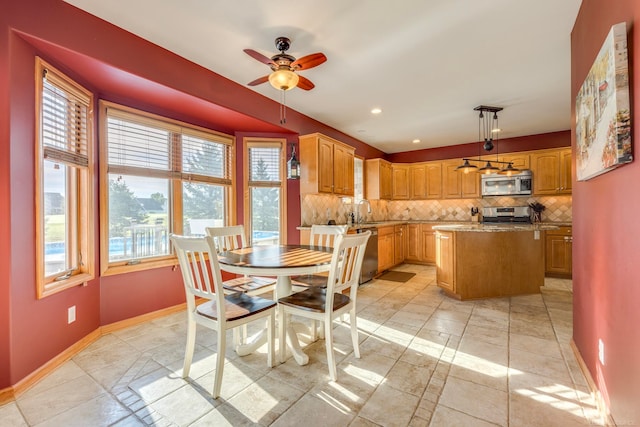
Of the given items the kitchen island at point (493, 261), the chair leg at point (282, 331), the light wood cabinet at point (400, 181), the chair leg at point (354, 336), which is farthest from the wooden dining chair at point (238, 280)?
the light wood cabinet at point (400, 181)

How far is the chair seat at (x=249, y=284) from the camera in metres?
2.54

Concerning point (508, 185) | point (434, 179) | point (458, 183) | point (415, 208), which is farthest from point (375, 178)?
point (508, 185)

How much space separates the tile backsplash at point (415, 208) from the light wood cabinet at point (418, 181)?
308 millimetres

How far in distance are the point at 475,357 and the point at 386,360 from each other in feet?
2.35

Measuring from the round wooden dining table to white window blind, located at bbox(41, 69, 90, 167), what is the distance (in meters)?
1.49

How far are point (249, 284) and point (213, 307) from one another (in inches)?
24.2

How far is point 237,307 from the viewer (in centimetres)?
206

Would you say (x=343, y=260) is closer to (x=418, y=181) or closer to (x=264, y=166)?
(x=264, y=166)

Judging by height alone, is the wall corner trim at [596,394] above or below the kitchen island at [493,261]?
below

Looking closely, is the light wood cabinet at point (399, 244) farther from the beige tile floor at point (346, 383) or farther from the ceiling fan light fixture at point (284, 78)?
the ceiling fan light fixture at point (284, 78)

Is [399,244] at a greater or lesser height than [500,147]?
lesser

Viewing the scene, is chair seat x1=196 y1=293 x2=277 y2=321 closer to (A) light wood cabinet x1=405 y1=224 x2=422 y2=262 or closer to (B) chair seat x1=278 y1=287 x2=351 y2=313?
(B) chair seat x1=278 y1=287 x2=351 y2=313

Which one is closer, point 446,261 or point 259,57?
point 259,57

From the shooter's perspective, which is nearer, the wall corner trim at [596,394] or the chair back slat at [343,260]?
the wall corner trim at [596,394]
